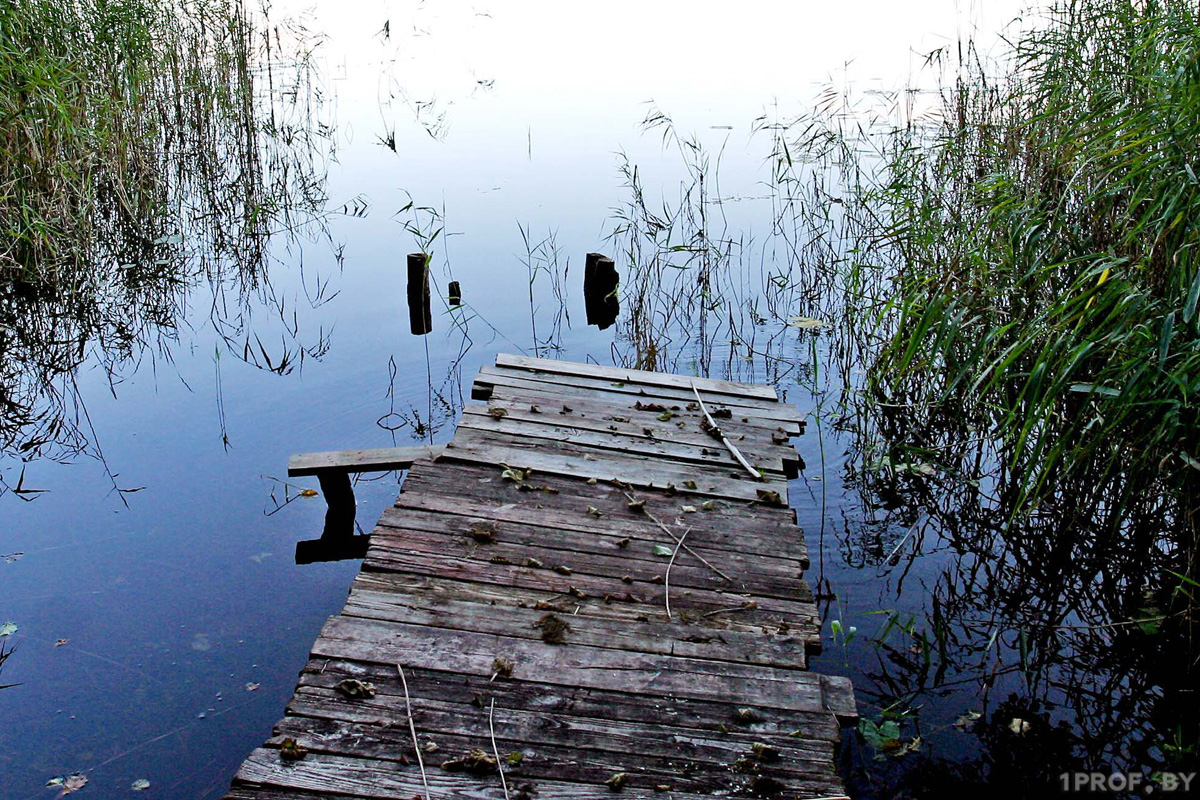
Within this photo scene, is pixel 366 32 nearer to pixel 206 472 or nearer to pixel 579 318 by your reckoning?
pixel 579 318

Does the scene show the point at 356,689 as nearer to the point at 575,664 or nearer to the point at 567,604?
the point at 575,664

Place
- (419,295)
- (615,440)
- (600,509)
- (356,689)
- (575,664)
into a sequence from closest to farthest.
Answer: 1. (356,689)
2. (575,664)
3. (600,509)
4. (615,440)
5. (419,295)

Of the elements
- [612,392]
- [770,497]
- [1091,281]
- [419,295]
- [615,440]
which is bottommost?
[770,497]

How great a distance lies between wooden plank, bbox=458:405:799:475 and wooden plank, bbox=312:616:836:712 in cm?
134

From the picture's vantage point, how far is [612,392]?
469 cm

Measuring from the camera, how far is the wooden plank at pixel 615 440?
3982 millimetres

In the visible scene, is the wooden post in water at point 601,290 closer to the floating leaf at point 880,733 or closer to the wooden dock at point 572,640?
the wooden dock at point 572,640

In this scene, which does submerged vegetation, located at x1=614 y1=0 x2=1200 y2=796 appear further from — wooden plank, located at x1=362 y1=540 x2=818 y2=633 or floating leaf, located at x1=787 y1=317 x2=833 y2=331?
wooden plank, located at x1=362 y1=540 x2=818 y2=633

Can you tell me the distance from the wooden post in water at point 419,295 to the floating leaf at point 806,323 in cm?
233

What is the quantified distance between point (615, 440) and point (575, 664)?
153 centimetres

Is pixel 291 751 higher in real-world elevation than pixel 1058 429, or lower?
lower

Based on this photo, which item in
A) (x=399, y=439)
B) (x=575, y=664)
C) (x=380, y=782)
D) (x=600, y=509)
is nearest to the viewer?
(x=380, y=782)

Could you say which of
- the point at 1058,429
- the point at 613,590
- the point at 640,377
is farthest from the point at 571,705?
the point at 640,377

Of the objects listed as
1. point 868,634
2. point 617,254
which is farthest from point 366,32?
point 868,634
